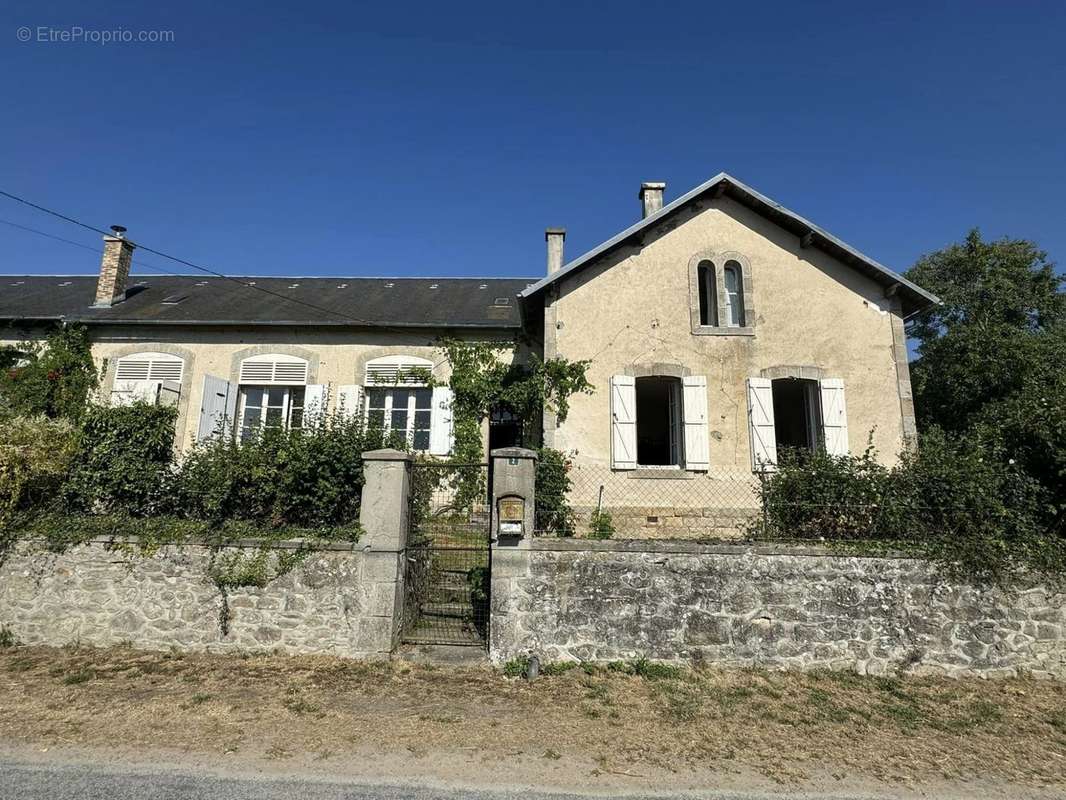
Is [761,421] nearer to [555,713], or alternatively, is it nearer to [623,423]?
[623,423]

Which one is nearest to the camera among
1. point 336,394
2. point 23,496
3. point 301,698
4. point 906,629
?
point 301,698

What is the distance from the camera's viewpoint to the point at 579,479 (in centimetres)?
920

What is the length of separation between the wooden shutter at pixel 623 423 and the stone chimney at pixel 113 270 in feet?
36.6

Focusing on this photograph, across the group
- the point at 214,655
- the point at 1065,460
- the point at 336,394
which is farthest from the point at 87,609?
the point at 1065,460

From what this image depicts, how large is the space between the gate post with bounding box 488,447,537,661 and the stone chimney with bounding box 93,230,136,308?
11451mm

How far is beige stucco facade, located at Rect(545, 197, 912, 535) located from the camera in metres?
9.24

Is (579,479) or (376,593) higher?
(579,479)

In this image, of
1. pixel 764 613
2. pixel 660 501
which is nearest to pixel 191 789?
pixel 764 613

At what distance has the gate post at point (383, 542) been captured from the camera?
5.43 m

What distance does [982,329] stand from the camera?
16281 millimetres

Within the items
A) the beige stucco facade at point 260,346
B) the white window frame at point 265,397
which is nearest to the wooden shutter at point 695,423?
the beige stucco facade at point 260,346

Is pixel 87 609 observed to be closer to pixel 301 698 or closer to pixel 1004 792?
pixel 301 698

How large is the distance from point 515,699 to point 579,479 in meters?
4.66

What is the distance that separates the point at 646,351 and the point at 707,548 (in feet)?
15.6
